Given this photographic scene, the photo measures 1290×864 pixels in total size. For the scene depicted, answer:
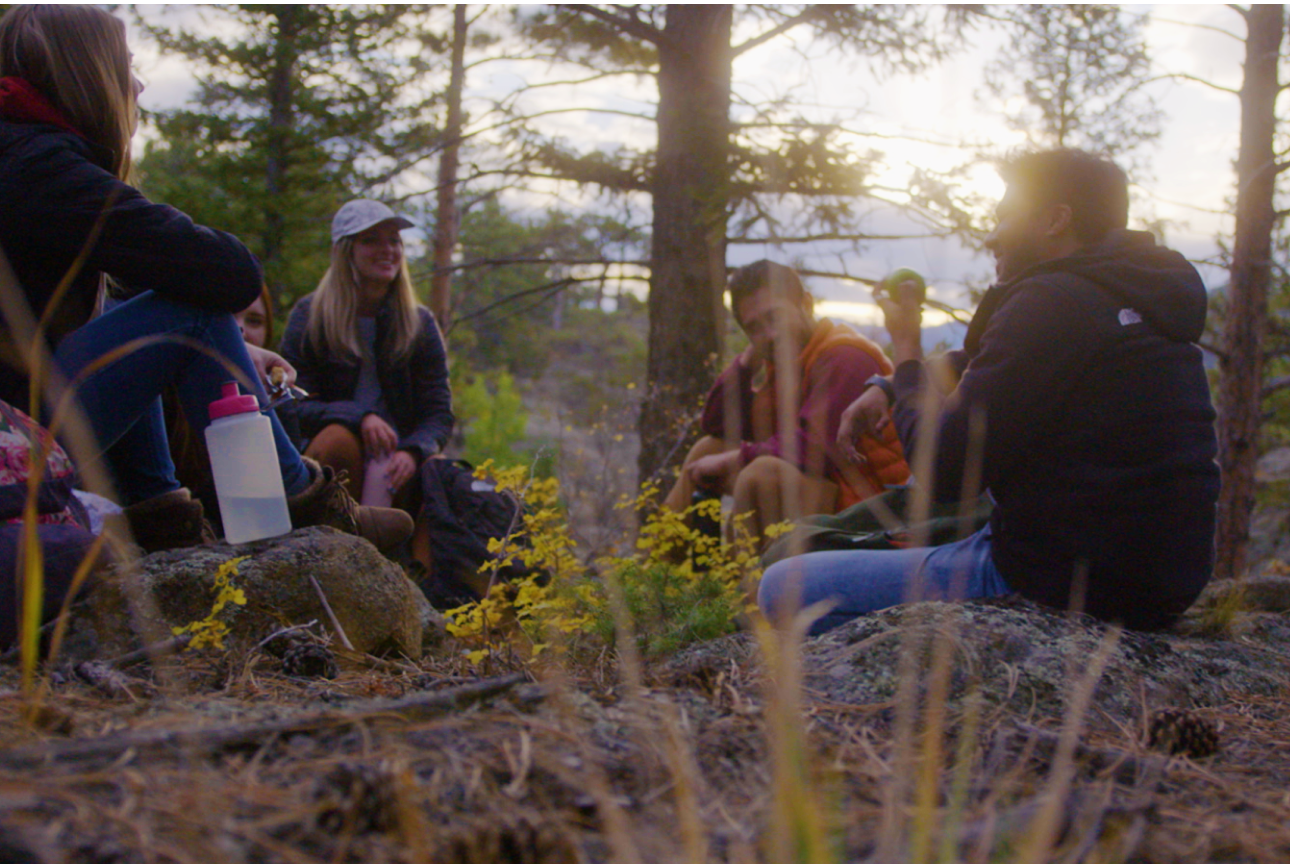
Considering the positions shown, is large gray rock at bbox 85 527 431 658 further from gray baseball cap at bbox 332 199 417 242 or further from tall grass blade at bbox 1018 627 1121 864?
gray baseball cap at bbox 332 199 417 242

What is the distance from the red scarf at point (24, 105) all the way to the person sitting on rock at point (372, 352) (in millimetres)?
1978

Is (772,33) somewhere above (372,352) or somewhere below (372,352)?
above

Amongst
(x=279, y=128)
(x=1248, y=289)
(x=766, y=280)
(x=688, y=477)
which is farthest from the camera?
(x=279, y=128)

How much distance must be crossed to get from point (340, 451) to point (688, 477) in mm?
1686

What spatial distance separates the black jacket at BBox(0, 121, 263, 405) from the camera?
2.01m

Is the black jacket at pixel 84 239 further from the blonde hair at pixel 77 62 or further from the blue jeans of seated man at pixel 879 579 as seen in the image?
the blue jeans of seated man at pixel 879 579

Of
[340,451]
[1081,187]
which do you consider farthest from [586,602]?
[340,451]

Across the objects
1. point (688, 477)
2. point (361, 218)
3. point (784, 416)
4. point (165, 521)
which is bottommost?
point (688, 477)

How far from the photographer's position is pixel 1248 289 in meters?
5.54

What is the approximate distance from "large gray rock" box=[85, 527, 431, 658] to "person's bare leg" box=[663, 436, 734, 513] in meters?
2.01

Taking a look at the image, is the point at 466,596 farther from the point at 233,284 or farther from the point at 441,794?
the point at 441,794

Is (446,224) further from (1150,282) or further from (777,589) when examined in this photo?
(1150,282)

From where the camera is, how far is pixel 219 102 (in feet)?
40.7

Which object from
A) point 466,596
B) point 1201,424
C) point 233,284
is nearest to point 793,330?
point 466,596
